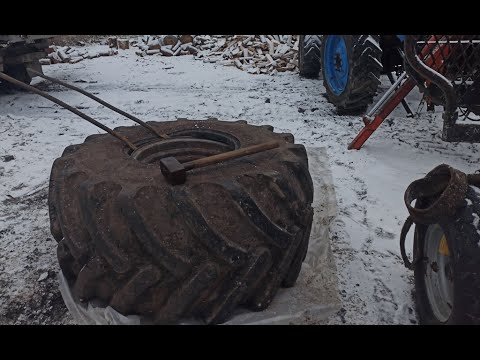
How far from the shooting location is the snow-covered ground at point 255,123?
2.54 meters

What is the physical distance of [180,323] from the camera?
7.02 ft

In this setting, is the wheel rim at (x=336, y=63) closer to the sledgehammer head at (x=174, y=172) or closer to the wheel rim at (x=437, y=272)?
the wheel rim at (x=437, y=272)

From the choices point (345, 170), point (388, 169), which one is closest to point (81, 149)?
point (345, 170)

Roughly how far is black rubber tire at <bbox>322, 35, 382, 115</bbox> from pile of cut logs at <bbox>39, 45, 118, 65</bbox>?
7259mm

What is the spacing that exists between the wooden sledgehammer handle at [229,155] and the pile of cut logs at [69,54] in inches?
350

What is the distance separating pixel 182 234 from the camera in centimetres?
202

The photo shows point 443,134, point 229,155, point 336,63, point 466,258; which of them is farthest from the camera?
point 336,63

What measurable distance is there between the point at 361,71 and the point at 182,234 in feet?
12.8

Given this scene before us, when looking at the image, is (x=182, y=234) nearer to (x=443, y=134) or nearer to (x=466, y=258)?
(x=466, y=258)

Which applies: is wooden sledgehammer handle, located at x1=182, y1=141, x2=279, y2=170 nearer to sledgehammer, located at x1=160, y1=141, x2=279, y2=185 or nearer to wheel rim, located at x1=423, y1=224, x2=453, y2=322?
sledgehammer, located at x1=160, y1=141, x2=279, y2=185

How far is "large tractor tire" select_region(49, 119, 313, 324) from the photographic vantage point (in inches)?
79.3

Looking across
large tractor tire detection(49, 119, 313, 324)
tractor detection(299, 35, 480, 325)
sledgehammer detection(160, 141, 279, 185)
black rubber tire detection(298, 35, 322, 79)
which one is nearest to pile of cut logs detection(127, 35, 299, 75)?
black rubber tire detection(298, 35, 322, 79)

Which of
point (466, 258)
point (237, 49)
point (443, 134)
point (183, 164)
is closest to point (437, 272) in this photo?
point (466, 258)

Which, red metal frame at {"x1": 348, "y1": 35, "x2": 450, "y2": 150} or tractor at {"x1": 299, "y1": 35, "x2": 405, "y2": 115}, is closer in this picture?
red metal frame at {"x1": 348, "y1": 35, "x2": 450, "y2": 150}
